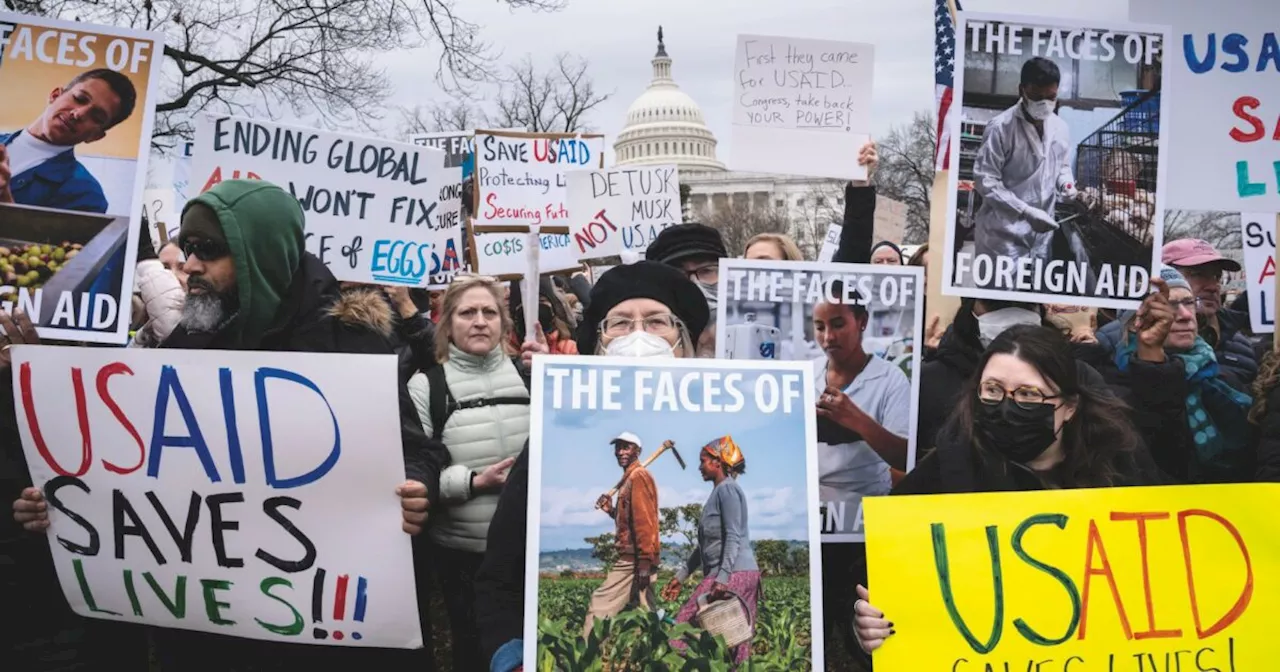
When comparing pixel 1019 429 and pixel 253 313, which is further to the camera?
pixel 253 313

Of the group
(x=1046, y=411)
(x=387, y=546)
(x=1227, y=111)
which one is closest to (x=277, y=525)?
(x=387, y=546)

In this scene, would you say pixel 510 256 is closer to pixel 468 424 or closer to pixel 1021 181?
pixel 468 424

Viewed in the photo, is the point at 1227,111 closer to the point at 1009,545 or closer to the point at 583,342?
the point at 1009,545

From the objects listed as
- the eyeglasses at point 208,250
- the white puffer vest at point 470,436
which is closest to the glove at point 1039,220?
the white puffer vest at point 470,436

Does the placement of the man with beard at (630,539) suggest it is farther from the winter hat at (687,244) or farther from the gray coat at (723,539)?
the winter hat at (687,244)

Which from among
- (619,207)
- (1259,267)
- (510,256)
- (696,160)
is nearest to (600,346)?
(1259,267)

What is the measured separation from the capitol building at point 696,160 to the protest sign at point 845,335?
57722 mm

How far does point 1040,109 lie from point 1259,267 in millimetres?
2354

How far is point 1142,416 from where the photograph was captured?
390 cm

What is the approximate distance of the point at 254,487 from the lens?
3191mm

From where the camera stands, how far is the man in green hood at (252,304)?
3.38 m

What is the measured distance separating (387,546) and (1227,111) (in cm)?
334

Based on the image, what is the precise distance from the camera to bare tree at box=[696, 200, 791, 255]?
55031mm

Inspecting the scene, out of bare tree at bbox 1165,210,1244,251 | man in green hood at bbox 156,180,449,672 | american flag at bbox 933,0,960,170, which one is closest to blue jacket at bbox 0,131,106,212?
man in green hood at bbox 156,180,449,672
